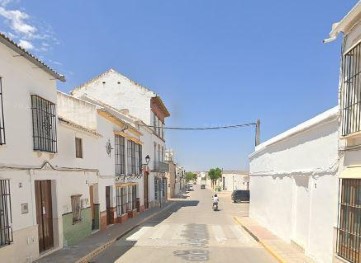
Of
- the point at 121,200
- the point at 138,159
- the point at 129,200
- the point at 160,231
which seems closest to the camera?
the point at 160,231

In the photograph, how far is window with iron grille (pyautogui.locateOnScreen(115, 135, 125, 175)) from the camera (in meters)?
19.0

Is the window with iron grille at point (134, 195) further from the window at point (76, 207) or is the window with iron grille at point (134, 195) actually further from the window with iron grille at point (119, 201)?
the window at point (76, 207)

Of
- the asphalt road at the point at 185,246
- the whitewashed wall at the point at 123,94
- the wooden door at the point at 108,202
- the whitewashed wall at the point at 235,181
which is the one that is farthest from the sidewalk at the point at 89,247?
the whitewashed wall at the point at 235,181

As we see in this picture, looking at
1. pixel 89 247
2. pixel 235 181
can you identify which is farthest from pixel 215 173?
pixel 89 247

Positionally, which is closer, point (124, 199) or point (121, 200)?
point (121, 200)

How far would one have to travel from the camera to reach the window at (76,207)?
41.6ft

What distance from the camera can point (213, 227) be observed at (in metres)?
17.7

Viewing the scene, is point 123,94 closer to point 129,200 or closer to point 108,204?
point 129,200

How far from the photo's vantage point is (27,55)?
930 centimetres

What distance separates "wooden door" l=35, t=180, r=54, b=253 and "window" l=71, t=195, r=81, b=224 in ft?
4.88

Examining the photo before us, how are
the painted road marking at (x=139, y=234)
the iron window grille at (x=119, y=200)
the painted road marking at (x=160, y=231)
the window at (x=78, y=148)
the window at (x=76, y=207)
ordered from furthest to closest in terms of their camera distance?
the iron window grille at (x=119, y=200) < the painted road marking at (x=160, y=231) < the painted road marking at (x=139, y=234) < the window at (x=78, y=148) < the window at (x=76, y=207)

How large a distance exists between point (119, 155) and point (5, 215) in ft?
37.2

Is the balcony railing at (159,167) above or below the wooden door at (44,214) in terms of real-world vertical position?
below

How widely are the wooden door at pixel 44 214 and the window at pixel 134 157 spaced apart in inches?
422
